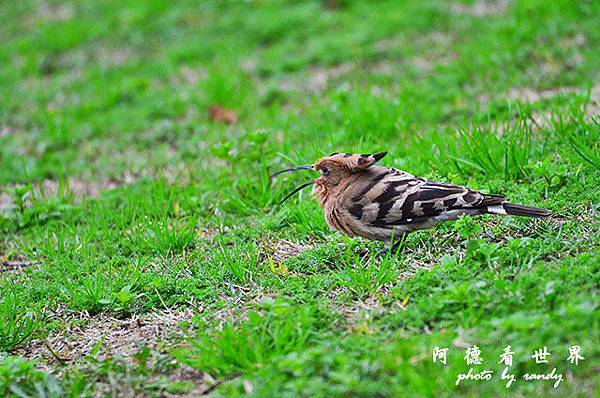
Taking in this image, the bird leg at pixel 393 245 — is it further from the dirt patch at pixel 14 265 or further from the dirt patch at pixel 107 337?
the dirt patch at pixel 14 265

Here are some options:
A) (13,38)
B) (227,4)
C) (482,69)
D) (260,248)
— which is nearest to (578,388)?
(260,248)

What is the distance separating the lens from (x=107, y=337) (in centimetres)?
427

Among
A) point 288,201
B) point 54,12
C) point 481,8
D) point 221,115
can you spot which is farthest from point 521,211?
point 54,12

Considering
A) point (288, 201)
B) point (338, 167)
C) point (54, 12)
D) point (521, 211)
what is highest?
point (54, 12)

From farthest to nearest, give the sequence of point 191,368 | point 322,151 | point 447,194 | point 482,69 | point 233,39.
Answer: point 233,39 < point 482,69 < point 322,151 < point 447,194 < point 191,368

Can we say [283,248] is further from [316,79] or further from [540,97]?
[316,79]

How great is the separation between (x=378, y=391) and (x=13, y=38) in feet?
31.4

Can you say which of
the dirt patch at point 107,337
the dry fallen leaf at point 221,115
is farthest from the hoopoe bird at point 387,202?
the dry fallen leaf at point 221,115

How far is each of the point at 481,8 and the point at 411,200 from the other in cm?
545

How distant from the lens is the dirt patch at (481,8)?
29.2 feet

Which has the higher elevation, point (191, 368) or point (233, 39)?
point (233, 39)

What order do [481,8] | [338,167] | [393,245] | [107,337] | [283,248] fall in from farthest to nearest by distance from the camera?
[481,8] < [283,248] < [338,167] < [393,245] < [107,337]

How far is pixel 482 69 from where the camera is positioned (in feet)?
24.9

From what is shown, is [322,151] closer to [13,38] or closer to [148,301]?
[148,301]
